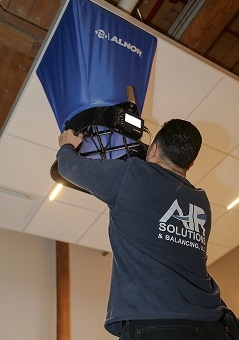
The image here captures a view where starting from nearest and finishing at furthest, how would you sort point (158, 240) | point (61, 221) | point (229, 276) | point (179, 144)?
point (158, 240), point (179, 144), point (61, 221), point (229, 276)

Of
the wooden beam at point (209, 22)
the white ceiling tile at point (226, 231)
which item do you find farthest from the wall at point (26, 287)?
the wooden beam at point (209, 22)

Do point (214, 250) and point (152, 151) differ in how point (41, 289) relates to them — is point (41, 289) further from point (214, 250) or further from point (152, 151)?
point (152, 151)

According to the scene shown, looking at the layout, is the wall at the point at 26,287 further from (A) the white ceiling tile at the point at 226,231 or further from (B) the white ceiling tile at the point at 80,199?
(A) the white ceiling tile at the point at 226,231

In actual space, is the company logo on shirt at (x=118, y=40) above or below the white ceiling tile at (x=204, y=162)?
above

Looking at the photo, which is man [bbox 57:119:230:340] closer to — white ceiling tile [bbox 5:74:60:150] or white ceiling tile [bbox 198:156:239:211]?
white ceiling tile [bbox 5:74:60:150]

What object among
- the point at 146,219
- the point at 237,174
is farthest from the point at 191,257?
the point at 237,174

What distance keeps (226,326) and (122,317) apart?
1.08ft

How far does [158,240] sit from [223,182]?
2.25 m

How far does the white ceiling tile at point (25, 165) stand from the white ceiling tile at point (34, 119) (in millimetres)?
76

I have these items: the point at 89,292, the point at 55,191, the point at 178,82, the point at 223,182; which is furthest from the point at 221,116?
the point at 89,292

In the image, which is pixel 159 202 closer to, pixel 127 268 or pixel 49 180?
pixel 127 268

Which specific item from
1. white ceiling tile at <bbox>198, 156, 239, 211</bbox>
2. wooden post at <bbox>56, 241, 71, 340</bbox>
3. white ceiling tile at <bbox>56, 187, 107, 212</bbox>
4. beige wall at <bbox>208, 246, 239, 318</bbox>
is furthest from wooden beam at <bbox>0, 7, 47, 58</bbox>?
beige wall at <bbox>208, 246, 239, 318</bbox>

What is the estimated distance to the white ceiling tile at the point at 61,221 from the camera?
3.28m

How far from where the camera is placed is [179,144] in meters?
1.38
